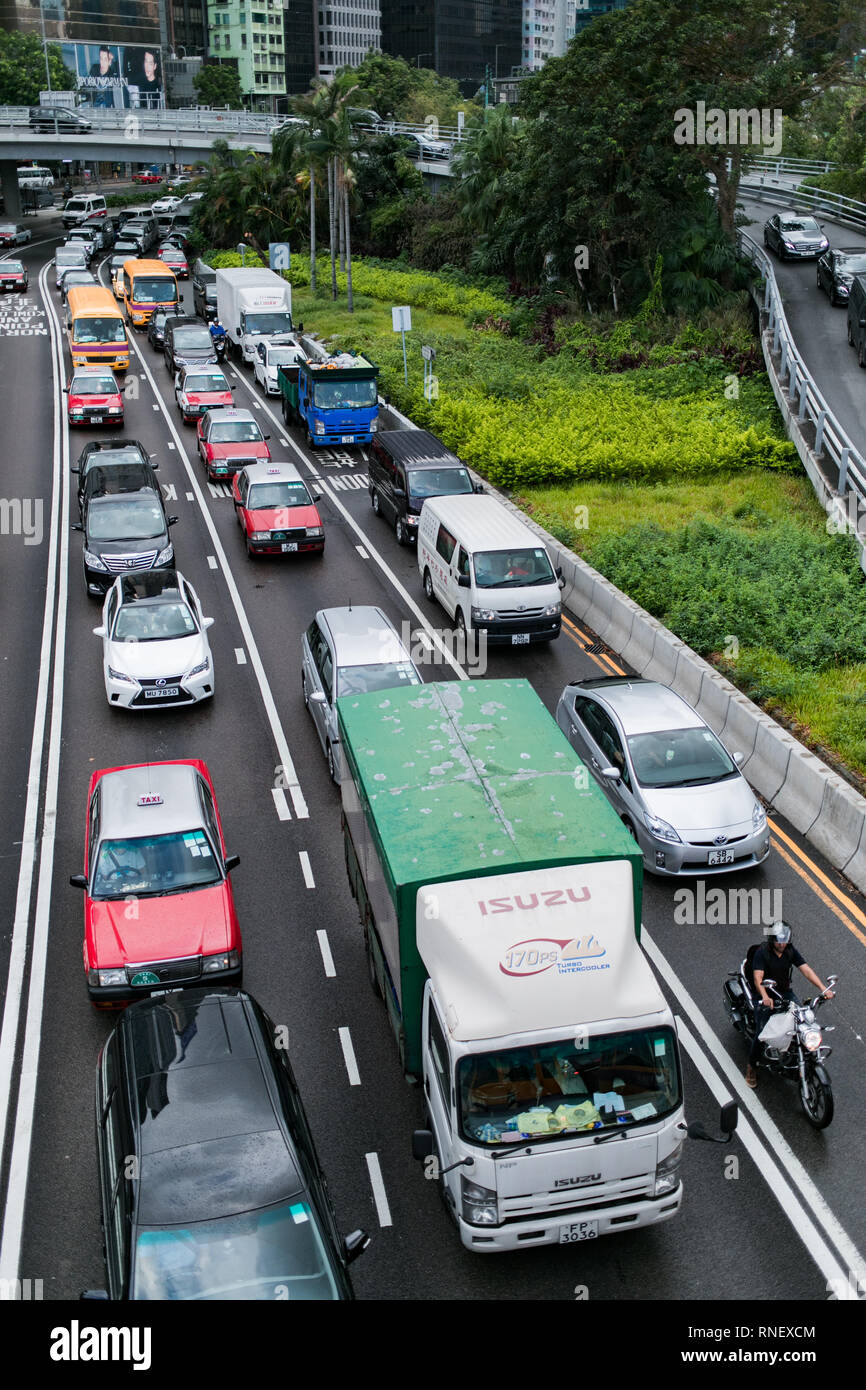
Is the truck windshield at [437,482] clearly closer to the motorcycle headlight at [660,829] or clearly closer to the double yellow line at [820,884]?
the double yellow line at [820,884]

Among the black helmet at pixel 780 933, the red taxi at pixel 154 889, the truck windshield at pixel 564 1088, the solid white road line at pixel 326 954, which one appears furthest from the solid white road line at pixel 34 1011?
the black helmet at pixel 780 933

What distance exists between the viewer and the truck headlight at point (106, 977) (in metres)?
12.2

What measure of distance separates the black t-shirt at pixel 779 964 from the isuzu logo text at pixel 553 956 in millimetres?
2681

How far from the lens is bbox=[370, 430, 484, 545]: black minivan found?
27.1m

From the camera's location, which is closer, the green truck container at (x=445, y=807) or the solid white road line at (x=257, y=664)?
the green truck container at (x=445, y=807)

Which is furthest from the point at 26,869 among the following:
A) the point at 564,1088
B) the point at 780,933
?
the point at 780,933

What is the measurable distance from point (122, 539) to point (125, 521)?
0.59m

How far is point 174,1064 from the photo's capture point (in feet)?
32.7

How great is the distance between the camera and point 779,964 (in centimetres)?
1149

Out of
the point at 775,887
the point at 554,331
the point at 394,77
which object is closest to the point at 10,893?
the point at 775,887

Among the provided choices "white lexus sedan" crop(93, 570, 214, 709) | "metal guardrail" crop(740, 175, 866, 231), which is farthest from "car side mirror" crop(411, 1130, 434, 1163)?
"metal guardrail" crop(740, 175, 866, 231)

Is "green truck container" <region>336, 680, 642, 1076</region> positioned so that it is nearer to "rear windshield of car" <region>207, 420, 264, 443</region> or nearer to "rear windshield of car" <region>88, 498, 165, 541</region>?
"rear windshield of car" <region>88, 498, 165, 541</region>

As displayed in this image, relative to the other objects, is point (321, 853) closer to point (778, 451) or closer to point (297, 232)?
point (778, 451)

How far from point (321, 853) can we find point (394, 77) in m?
111
